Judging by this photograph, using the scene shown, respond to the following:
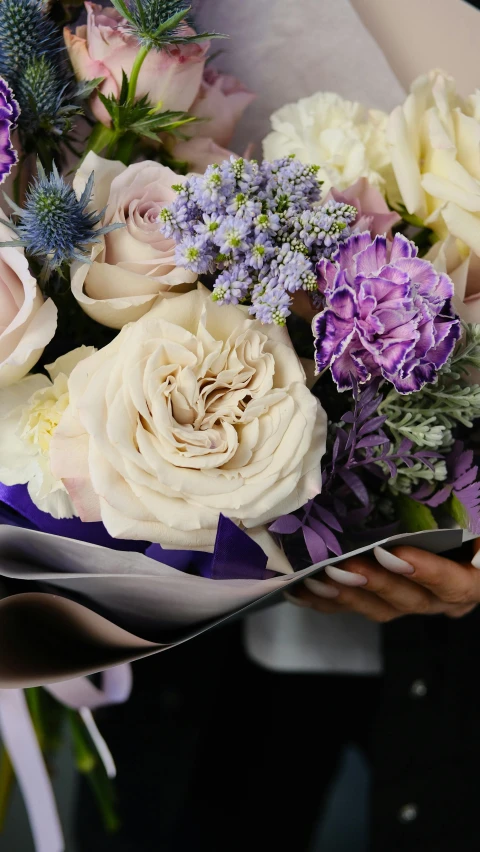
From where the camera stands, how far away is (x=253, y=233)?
0.41 meters

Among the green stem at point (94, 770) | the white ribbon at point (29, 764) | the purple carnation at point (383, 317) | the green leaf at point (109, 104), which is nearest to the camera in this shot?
the purple carnation at point (383, 317)

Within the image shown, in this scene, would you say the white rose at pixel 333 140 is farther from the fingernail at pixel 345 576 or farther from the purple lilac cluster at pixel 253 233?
the fingernail at pixel 345 576

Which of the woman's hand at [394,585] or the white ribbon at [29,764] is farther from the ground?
the woman's hand at [394,585]

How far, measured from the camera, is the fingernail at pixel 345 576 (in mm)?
475

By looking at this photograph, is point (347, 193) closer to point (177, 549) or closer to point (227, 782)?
point (177, 549)

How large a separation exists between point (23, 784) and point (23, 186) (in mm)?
529

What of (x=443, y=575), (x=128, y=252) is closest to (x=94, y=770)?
(x=443, y=575)

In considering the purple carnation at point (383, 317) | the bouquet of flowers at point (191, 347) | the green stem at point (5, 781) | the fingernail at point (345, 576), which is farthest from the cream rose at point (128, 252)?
the green stem at point (5, 781)

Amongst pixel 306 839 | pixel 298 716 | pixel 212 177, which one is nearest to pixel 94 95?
pixel 212 177

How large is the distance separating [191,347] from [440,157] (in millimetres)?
256

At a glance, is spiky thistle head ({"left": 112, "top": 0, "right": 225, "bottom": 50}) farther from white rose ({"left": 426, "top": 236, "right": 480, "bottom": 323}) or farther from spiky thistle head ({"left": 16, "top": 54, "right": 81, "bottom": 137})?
white rose ({"left": 426, "top": 236, "right": 480, "bottom": 323})

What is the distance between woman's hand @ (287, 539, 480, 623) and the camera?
1.64ft

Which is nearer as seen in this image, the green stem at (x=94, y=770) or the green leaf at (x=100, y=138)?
the green leaf at (x=100, y=138)

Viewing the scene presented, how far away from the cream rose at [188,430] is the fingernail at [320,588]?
4.7 inches
